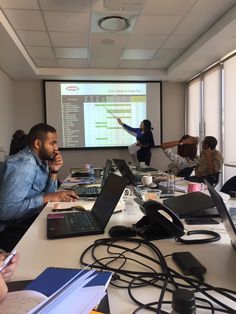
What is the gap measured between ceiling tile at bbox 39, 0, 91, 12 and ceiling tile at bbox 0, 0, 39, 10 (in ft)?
0.30

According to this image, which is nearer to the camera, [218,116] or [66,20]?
[66,20]

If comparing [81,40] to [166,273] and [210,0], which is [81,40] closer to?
[210,0]

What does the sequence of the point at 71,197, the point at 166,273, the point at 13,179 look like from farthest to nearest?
the point at 71,197 → the point at 13,179 → the point at 166,273

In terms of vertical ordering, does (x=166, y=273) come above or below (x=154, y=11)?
below

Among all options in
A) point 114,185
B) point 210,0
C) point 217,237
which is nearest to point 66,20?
point 210,0

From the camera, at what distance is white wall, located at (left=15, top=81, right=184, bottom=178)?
6160mm

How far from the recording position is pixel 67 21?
11.1 feet

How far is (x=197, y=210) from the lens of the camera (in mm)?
1488

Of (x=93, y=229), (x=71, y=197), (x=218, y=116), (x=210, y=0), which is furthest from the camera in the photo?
(x=218, y=116)

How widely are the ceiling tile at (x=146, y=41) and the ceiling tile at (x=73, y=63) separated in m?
1.10

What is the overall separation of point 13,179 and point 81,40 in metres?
2.98

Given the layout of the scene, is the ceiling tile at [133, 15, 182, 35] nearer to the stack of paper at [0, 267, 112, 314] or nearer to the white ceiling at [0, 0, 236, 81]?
the white ceiling at [0, 0, 236, 81]

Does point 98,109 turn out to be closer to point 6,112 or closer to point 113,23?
point 6,112

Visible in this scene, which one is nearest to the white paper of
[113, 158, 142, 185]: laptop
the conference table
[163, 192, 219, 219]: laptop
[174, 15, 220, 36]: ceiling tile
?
the conference table
